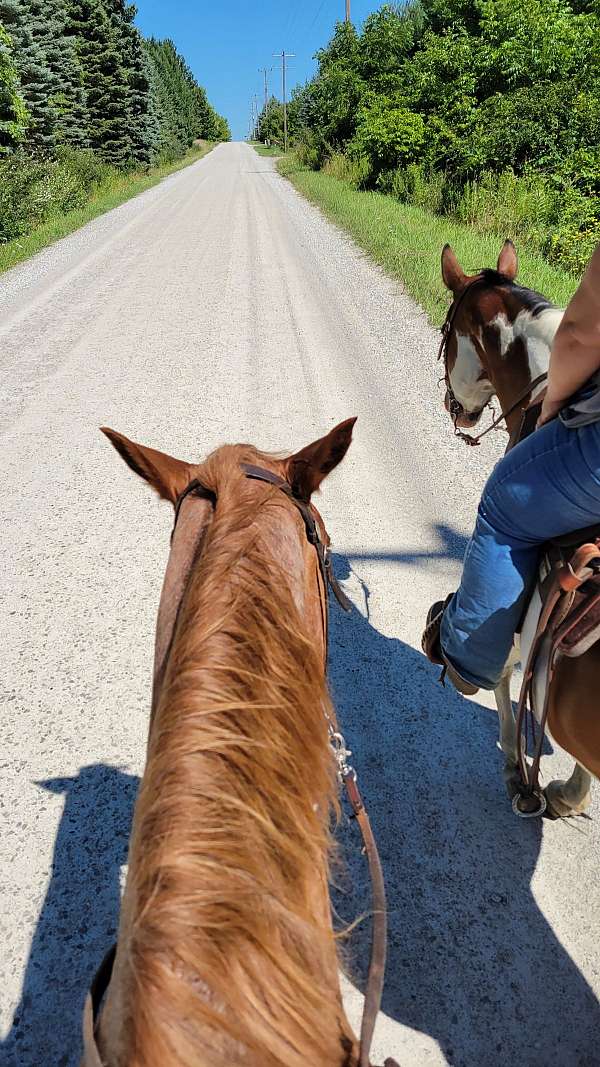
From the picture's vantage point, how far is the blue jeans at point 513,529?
1.69 m

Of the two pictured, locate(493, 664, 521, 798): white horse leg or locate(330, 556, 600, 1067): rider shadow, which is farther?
locate(493, 664, 521, 798): white horse leg

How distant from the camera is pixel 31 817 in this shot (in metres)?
2.56

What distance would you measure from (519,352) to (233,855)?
103 inches

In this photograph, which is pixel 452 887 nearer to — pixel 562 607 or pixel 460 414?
pixel 562 607

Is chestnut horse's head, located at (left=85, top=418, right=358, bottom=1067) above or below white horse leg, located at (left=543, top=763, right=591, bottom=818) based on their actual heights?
above

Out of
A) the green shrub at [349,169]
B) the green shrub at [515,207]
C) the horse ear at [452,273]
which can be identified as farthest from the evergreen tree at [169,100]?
the horse ear at [452,273]

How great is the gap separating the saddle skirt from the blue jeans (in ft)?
0.15

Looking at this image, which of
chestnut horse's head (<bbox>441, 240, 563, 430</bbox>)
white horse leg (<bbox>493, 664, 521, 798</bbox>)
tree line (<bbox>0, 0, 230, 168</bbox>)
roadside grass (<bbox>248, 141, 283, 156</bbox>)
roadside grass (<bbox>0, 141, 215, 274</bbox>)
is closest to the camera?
white horse leg (<bbox>493, 664, 521, 798</bbox>)

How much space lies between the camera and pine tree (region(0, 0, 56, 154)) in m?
19.1

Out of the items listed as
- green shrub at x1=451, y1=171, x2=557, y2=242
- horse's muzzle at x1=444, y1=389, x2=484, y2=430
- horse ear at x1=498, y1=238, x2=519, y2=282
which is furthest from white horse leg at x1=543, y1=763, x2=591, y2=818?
green shrub at x1=451, y1=171, x2=557, y2=242

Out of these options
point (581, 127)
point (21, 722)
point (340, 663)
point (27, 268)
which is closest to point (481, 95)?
point (581, 127)

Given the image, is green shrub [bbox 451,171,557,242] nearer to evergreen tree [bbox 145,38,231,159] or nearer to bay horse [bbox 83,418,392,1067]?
bay horse [bbox 83,418,392,1067]

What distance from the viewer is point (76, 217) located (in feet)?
55.0

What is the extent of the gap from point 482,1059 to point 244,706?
5.58 ft
